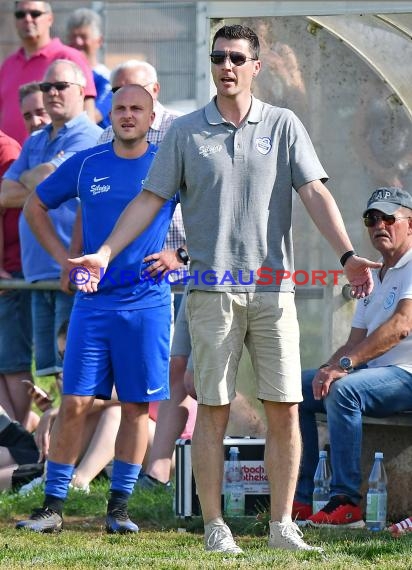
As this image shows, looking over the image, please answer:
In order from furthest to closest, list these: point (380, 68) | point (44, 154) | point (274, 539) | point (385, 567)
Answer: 1. point (44, 154)
2. point (380, 68)
3. point (274, 539)
4. point (385, 567)

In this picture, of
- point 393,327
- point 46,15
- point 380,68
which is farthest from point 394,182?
point 46,15

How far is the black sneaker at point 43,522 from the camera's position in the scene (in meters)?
7.50

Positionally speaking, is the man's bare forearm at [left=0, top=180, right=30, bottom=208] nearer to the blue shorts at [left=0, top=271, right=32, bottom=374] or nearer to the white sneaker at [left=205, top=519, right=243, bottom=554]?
the blue shorts at [left=0, top=271, right=32, bottom=374]

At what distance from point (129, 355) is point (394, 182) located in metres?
2.15

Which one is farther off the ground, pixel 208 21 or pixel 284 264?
pixel 208 21

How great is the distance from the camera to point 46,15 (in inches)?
457

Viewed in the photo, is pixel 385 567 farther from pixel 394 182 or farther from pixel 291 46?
A: pixel 291 46

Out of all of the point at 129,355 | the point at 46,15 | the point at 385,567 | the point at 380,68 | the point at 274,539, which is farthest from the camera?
the point at 46,15

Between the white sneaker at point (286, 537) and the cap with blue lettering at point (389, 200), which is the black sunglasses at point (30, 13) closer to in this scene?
the cap with blue lettering at point (389, 200)

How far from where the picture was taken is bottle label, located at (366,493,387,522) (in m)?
7.72

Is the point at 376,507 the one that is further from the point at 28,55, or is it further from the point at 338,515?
the point at 28,55

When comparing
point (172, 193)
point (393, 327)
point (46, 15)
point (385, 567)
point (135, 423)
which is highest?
point (46, 15)

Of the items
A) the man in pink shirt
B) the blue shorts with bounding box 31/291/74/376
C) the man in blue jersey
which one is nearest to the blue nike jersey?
the man in blue jersey

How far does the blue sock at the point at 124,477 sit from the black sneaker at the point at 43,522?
350 millimetres
